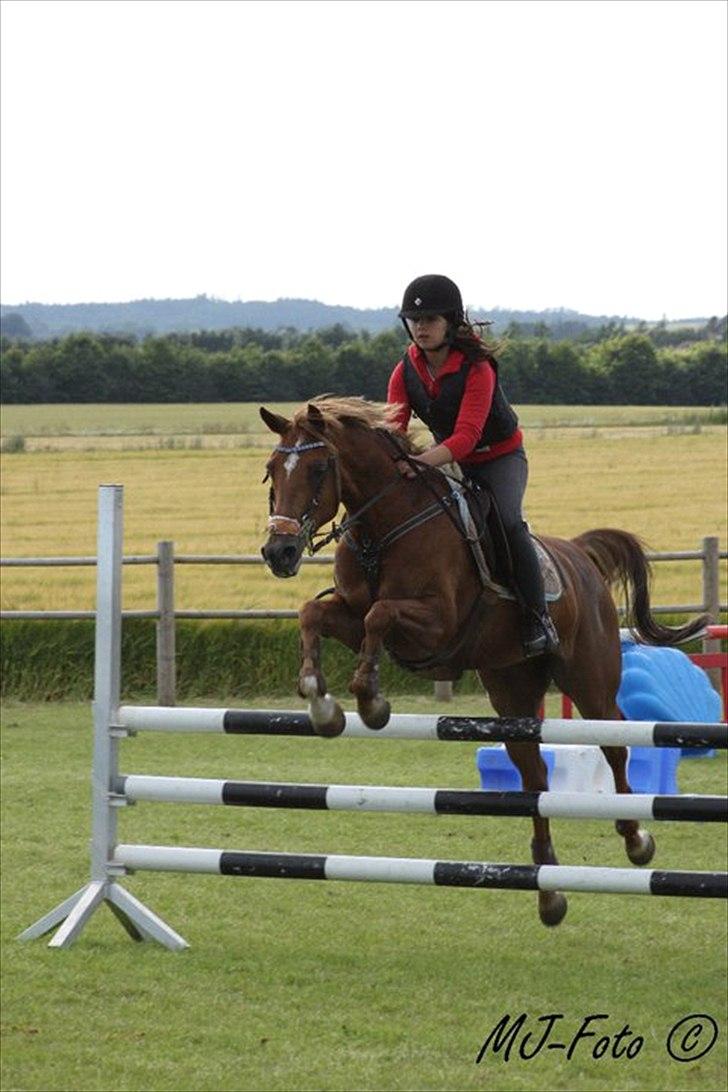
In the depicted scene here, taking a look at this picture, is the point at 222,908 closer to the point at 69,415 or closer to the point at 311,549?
the point at 311,549

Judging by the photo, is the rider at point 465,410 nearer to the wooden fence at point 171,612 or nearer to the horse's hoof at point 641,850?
the horse's hoof at point 641,850

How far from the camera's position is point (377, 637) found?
4758 millimetres

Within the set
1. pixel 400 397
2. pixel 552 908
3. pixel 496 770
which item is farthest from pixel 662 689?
pixel 400 397

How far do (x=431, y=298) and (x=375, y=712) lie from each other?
3.66ft

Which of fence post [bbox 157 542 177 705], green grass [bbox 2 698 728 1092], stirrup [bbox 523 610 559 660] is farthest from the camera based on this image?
fence post [bbox 157 542 177 705]

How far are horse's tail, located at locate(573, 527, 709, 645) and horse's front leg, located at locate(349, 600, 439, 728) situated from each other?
1.70 metres

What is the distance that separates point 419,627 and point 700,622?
5.50 ft

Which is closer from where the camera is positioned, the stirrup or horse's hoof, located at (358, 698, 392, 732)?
horse's hoof, located at (358, 698, 392, 732)

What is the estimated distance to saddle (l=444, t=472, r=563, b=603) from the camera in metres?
5.20

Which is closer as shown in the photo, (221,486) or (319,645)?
(319,645)

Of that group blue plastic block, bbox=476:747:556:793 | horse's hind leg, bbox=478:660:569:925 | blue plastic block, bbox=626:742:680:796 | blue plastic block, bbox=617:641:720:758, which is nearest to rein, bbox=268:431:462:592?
horse's hind leg, bbox=478:660:569:925

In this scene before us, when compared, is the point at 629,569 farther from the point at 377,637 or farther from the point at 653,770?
the point at 653,770

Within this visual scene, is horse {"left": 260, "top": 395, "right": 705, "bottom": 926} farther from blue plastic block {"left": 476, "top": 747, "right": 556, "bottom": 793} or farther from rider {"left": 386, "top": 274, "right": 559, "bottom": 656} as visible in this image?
blue plastic block {"left": 476, "top": 747, "right": 556, "bottom": 793}

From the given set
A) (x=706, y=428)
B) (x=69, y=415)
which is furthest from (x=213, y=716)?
(x=69, y=415)
